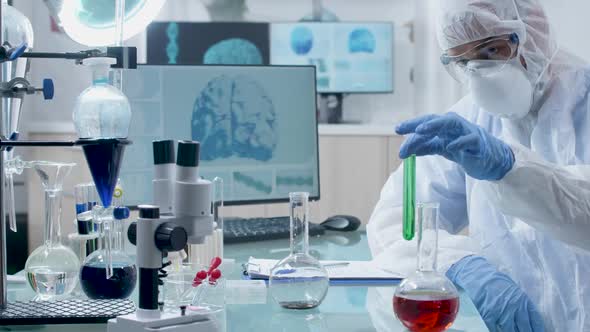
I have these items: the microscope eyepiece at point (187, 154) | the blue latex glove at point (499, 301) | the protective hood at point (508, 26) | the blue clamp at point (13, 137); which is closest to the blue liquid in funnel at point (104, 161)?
the microscope eyepiece at point (187, 154)

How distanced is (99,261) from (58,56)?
0.35 meters

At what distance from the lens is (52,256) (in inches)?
49.8

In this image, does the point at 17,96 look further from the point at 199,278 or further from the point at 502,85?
the point at 502,85

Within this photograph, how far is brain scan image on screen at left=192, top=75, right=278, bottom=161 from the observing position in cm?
198

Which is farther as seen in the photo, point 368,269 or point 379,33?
point 379,33

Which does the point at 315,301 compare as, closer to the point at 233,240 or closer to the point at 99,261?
the point at 99,261

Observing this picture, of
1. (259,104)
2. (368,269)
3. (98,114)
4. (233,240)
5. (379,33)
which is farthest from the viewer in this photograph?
(379,33)

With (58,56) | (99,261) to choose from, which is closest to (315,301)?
(99,261)

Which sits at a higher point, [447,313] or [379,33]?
[379,33]

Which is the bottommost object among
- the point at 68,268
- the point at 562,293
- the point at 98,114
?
the point at 562,293

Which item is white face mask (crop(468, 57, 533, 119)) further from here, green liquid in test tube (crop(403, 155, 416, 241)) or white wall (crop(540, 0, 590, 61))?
white wall (crop(540, 0, 590, 61))

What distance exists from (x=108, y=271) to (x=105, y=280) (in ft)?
0.10

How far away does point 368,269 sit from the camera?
4.90 ft

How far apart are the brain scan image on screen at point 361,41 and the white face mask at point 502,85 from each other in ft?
8.37
